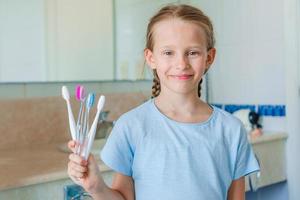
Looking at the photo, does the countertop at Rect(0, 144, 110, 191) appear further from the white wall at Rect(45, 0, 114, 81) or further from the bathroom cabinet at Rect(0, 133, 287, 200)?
the bathroom cabinet at Rect(0, 133, 287, 200)

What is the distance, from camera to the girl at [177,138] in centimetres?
68

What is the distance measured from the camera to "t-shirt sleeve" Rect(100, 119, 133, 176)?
0.70 metres

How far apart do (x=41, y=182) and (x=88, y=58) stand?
73cm

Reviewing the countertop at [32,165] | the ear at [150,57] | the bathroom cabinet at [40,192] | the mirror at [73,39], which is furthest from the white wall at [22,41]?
the ear at [150,57]

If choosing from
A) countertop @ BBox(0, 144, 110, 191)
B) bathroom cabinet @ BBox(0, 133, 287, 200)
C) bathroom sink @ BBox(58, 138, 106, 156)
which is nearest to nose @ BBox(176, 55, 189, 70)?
countertop @ BBox(0, 144, 110, 191)

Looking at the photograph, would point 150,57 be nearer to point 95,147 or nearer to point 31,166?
point 31,166

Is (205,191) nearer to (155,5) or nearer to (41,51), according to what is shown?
(41,51)

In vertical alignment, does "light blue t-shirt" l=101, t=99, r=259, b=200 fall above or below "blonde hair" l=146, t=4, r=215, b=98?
below

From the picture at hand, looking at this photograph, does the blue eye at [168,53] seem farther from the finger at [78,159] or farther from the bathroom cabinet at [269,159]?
the bathroom cabinet at [269,159]

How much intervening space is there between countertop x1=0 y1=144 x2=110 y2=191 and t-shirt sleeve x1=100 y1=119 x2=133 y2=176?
26cm

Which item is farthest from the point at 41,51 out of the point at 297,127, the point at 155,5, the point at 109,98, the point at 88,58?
the point at 297,127

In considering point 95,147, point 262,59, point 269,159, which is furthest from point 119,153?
point 262,59

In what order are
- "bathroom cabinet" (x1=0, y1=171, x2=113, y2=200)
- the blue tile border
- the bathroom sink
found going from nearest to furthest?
"bathroom cabinet" (x1=0, y1=171, x2=113, y2=200)
the bathroom sink
the blue tile border

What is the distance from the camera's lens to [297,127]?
1562 millimetres
